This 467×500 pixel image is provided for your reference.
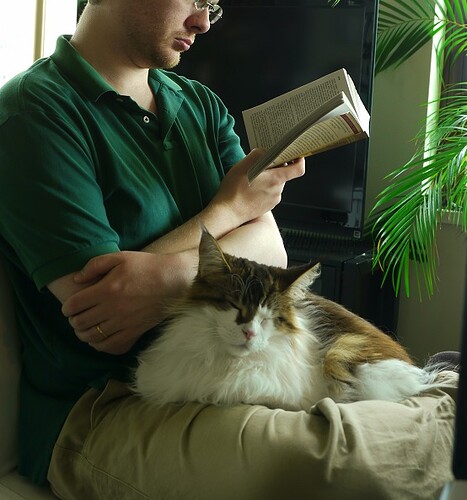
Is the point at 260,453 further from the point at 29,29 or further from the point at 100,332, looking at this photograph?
the point at 29,29

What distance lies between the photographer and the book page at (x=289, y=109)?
1424 mm

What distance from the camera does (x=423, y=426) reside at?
3.80ft

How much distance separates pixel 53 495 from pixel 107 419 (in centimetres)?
16

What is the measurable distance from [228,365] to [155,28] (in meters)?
0.65

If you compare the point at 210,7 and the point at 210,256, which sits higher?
the point at 210,7

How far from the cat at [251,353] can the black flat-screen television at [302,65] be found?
127 centimetres

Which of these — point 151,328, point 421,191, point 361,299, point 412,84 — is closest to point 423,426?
point 151,328

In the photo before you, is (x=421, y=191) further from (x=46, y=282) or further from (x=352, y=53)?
(x=46, y=282)

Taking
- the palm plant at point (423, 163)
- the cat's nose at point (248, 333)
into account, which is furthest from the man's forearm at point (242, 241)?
the palm plant at point (423, 163)

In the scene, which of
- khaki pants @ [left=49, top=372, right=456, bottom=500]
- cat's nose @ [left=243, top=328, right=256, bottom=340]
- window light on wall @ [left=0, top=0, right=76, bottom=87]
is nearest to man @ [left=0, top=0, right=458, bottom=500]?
khaki pants @ [left=49, top=372, right=456, bottom=500]

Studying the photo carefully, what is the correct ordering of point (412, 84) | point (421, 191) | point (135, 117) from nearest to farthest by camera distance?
point (135, 117) < point (421, 191) < point (412, 84)

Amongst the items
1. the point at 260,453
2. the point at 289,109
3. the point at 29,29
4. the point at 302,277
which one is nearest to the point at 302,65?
the point at 289,109

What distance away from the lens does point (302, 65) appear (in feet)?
8.38

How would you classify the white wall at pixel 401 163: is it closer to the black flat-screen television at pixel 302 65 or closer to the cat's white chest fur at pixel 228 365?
the black flat-screen television at pixel 302 65
